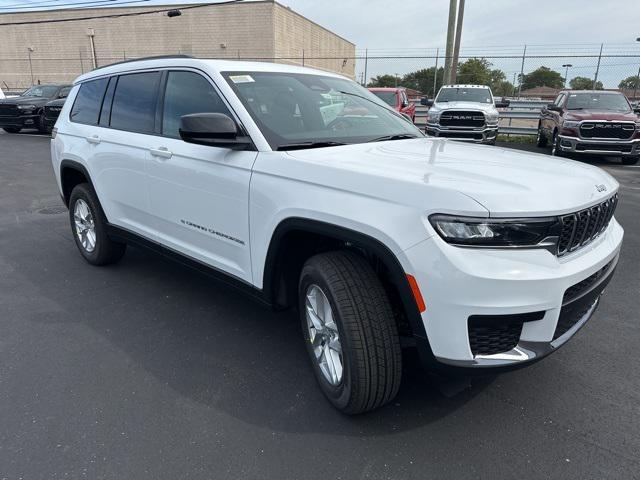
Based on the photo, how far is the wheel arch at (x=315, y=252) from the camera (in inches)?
83.2

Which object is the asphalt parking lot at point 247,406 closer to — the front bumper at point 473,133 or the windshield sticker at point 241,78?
the windshield sticker at point 241,78

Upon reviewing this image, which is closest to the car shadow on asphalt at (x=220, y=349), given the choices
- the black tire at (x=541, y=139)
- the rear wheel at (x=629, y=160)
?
the rear wheel at (x=629, y=160)

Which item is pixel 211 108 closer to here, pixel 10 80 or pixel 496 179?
pixel 496 179

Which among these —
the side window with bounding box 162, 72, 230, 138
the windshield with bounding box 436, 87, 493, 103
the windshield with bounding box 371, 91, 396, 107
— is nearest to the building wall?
the windshield with bounding box 371, 91, 396, 107

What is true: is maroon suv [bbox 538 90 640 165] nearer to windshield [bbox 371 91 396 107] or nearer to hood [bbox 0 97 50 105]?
windshield [bbox 371 91 396 107]

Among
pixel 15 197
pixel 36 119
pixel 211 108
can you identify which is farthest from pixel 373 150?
pixel 36 119

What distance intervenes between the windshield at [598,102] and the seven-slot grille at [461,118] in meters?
2.16

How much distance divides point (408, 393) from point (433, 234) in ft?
3.87

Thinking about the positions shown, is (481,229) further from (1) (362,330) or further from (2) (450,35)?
(2) (450,35)

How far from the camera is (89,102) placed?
4520 mm

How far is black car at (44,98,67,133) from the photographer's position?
1577cm

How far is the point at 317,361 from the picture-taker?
2740 mm

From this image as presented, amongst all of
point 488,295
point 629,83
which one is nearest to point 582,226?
point 488,295

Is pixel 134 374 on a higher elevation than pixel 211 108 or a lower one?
lower
